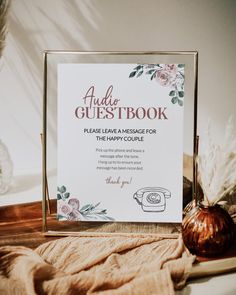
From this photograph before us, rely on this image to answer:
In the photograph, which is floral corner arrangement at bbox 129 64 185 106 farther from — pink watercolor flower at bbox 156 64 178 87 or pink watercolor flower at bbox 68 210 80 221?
pink watercolor flower at bbox 68 210 80 221

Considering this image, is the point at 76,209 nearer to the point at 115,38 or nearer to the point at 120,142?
the point at 120,142

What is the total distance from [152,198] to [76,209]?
18 cm

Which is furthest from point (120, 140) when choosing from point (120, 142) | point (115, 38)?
point (115, 38)

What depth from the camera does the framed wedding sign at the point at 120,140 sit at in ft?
2.77

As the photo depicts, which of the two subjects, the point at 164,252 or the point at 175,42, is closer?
the point at 164,252

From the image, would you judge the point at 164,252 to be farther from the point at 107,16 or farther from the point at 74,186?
the point at 107,16

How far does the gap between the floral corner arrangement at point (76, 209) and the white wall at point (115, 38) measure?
0.21 m

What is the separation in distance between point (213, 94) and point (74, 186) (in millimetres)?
411

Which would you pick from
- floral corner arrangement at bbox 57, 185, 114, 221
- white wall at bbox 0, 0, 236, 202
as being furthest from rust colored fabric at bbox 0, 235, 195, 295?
white wall at bbox 0, 0, 236, 202

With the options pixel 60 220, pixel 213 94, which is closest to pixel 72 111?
pixel 60 220

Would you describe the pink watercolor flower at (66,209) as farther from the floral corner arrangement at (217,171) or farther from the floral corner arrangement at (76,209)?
the floral corner arrangement at (217,171)

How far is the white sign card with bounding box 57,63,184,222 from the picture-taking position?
843 mm

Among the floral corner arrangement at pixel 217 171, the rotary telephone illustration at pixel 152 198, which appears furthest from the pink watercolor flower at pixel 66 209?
the floral corner arrangement at pixel 217 171

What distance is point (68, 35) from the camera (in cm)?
93
